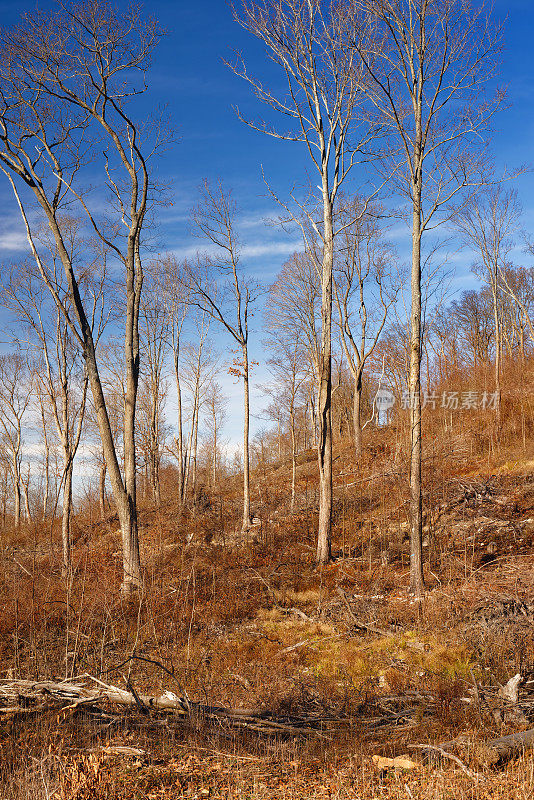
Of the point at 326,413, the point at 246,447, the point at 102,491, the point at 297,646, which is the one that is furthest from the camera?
the point at 102,491

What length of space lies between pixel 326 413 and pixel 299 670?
5.91m

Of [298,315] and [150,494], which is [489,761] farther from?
[150,494]

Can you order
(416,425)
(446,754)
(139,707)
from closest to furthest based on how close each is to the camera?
1. (446,754)
2. (139,707)
3. (416,425)

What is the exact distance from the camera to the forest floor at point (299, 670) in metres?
4.04

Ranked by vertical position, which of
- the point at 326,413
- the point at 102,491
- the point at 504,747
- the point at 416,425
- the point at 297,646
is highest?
the point at 326,413

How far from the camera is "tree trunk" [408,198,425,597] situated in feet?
28.8

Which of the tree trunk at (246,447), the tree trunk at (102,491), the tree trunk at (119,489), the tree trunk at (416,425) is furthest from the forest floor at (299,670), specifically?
the tree trunk at (102,491)

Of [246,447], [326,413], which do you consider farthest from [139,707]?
[246,447]

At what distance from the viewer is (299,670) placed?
697 cm

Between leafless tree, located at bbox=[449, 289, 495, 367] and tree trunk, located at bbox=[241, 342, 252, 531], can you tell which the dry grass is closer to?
tree trunk, located at bbox=[241, 342, 252, 531]

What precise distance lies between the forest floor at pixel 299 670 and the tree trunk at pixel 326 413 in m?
0.64

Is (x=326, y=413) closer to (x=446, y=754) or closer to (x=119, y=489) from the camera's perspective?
(x=119, y=489)

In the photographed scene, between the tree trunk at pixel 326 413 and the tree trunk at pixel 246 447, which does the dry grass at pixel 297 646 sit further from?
the tree trunk at pixel 246 447

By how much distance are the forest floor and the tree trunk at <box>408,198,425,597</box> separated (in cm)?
47
